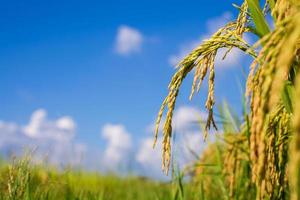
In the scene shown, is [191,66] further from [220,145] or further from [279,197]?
[220,145]

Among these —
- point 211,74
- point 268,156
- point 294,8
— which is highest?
point 294,8

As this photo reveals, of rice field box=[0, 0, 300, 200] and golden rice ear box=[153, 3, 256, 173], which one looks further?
golden rice ear box=[153, 3, 256, 173]

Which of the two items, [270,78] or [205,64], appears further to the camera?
[205,64]

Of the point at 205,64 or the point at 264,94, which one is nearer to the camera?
the point at 264,94

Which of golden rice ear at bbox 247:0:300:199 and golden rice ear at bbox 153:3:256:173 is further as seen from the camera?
golden rice ear at bbox 153:3:256:173

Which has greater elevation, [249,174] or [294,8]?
[294,8]

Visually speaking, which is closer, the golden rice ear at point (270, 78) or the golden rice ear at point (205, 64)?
the golden rice ear at point (270, 78)

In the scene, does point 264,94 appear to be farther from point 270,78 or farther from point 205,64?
point 205,64

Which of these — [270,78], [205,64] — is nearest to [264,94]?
[270,78]

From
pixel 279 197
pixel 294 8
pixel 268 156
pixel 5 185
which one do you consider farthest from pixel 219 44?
pixel 5 185

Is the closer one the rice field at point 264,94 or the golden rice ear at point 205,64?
the rice field at point 264,94

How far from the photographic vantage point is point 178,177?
319 cm

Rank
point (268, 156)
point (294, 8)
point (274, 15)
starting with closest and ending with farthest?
point (294, 8)
point (274, 15)
point (268, 156)

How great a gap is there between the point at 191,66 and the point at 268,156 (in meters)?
0.47
